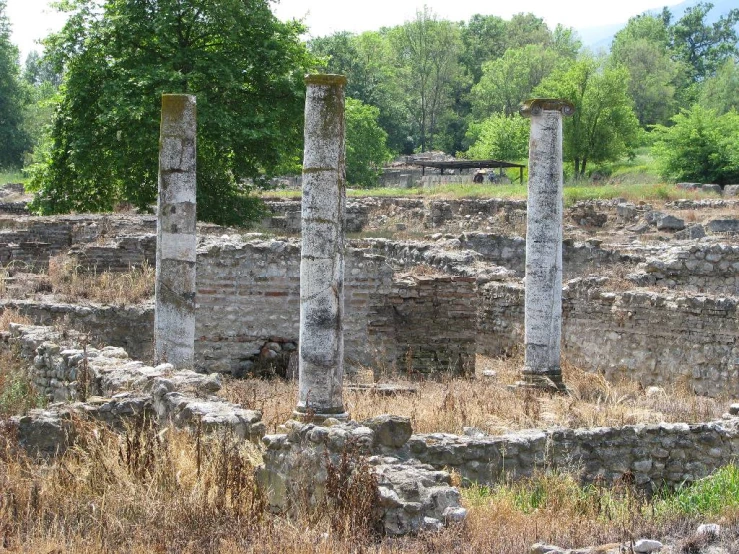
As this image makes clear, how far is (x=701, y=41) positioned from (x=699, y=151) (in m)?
69.0

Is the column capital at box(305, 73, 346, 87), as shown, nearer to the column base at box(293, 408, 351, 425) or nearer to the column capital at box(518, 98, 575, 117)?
the column base at box(293, 408, 351, 425)

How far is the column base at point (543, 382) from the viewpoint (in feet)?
44.8

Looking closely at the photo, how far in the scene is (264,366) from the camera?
1645 cm

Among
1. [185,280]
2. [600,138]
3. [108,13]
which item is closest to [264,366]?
[185,280]

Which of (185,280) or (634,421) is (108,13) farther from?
(634,421)

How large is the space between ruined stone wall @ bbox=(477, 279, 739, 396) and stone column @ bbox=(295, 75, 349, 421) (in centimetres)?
690

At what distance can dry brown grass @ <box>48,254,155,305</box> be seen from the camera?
16594 mm

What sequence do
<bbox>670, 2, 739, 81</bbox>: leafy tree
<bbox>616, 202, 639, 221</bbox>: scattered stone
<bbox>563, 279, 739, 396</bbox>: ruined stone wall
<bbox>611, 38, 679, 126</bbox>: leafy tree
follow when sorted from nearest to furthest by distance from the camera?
1. <bbox>563, 279, 739, 396</bbox>: ruined stone wall
2. <bbox>616, 202, 639, 221</bbox>: scattered stone
3. <bbox>611, 38, 679, 126</bbox>: leafy tree
4. <bbox>670, 2, 739, 81</bbox>: leafy tree

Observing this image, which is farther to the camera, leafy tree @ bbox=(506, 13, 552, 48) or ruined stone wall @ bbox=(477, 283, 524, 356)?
leafy tree @ bbox=(506, 13, 552, 48)

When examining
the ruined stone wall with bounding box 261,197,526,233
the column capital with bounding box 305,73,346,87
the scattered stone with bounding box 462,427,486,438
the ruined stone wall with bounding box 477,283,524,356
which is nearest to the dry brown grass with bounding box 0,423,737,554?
the scattered stone with bounding box 462,427,486,438

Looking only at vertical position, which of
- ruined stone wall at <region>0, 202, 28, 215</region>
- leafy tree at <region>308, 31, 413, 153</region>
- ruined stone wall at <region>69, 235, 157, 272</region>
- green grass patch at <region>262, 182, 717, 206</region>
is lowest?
ruined stone wall at <region>69, 235, 157, 272</region>

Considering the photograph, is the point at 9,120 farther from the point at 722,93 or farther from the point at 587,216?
the point at 722,93

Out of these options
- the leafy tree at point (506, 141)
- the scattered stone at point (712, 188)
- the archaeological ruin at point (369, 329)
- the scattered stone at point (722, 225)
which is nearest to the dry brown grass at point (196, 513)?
the archaeological ruin at point (369, 329)

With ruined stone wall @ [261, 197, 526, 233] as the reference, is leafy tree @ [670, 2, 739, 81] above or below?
above
